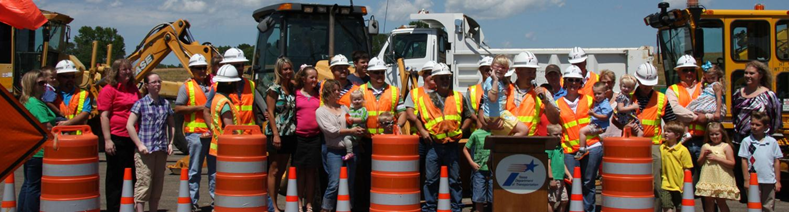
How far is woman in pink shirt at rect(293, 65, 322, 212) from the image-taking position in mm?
8336

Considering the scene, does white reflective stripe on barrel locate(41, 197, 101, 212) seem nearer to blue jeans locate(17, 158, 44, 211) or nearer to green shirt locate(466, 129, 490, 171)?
blue jeans locate(17, 158, 44, 211)

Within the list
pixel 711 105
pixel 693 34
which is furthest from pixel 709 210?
pixel 693 34

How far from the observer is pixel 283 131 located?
27.2 ft

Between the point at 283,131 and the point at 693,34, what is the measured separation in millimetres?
6358

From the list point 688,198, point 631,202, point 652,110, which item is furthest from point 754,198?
point 652,110

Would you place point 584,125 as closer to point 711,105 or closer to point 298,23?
point 711,105

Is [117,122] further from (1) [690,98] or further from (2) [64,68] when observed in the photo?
(1) [690,98]

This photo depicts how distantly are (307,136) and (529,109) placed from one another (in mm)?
2407

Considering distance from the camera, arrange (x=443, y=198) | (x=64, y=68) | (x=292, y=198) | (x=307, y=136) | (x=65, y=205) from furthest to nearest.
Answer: (x=64, y=68), (x=307, y=136), (x=443, y=198), (x=292, y=198), (x=65, y=205)

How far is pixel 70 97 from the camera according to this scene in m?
8.77

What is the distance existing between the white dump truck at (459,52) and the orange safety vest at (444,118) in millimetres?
7715

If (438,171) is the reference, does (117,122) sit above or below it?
above

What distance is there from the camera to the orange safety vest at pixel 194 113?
8.41 m

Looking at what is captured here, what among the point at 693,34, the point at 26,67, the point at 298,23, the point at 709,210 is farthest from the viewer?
the point at 26,67
